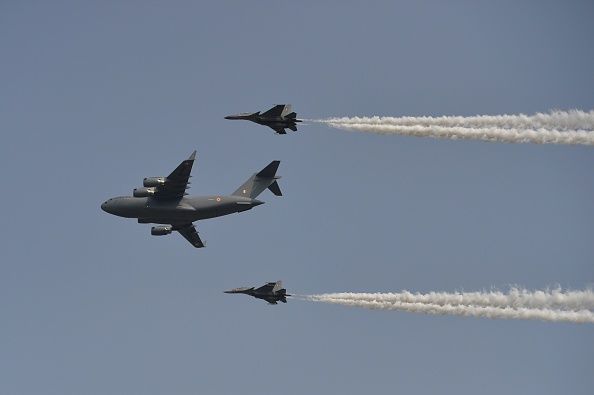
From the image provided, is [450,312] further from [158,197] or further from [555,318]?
[158,197]

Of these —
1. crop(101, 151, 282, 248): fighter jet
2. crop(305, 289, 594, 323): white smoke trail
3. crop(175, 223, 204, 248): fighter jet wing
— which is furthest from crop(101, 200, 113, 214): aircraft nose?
crop(305, 289, 594, 323): white smoke trail

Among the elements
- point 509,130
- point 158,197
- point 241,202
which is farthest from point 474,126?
point 158,197

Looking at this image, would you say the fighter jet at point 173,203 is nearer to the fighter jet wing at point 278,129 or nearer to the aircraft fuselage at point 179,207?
the aircraft fuselage at point 179,207

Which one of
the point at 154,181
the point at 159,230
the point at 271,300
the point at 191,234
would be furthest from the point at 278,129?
the point at 191,234

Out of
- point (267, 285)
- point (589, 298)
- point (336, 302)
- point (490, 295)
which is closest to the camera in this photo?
point (589, 298)

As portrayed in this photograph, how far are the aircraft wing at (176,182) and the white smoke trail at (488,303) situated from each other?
1343cm

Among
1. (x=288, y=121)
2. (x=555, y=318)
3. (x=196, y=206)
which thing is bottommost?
(x=555, y=318)

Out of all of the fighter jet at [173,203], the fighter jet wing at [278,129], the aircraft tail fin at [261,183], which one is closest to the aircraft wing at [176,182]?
the fighter jet at [173,203]

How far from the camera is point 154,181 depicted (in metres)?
72.2

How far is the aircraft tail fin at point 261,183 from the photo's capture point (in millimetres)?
76312

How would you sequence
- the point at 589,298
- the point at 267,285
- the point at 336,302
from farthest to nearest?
the point at 267,285, the point at 336,302, the point at 589,298

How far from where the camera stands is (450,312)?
61.2 metres

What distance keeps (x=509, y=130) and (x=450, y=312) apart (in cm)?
1091

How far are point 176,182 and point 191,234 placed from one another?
9490mm
